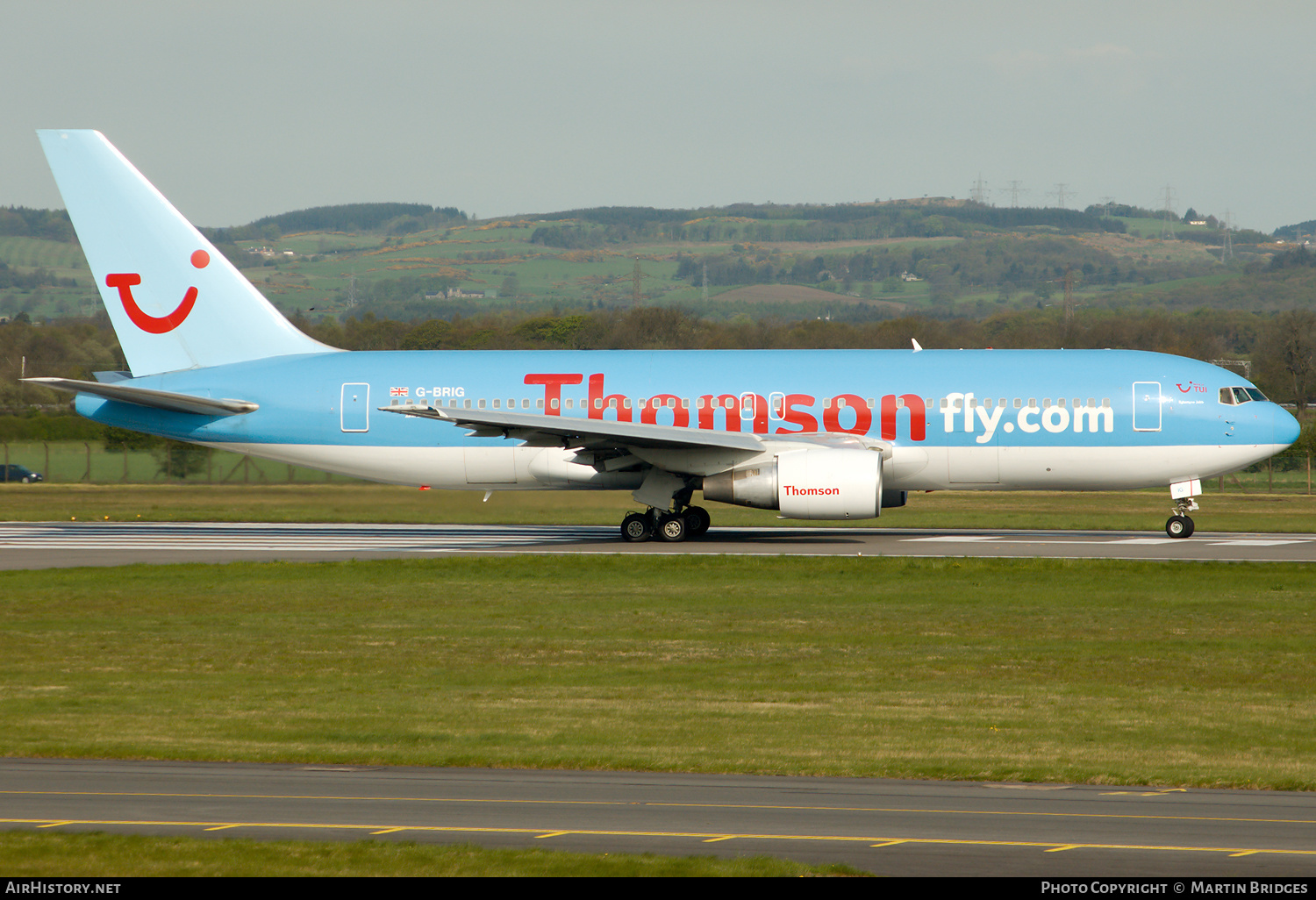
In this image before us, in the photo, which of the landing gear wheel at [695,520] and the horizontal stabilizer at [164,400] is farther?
the landing gear wheel at [695,520]

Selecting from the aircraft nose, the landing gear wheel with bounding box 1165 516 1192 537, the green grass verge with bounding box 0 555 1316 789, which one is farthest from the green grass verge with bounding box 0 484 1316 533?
the green grass verge with bounding box 0 555 1316 789

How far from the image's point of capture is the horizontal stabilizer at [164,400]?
32.4 metres

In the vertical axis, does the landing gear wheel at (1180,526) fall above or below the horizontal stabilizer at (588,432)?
below

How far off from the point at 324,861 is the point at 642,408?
2464 centimetres

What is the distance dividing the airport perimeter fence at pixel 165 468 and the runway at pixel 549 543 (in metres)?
14.6

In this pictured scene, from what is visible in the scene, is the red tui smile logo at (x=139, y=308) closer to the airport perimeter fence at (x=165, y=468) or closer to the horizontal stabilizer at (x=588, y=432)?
the horizontal stabilizer at (x=588, y=432)

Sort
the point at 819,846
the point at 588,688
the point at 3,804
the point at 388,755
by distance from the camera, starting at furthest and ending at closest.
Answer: the point at 588,688
the point at 388,755
the point at 3,804
the point at 819,846

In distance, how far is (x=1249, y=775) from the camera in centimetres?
1097

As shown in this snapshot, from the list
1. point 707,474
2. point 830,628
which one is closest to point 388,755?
point 830,628

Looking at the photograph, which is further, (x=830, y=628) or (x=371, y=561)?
(x=371, y=561)

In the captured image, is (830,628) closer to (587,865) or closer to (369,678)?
(369,678)

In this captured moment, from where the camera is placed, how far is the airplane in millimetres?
31234

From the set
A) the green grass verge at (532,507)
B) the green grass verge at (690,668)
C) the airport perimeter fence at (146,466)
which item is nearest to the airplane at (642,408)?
the green grass verge at (532,507)
